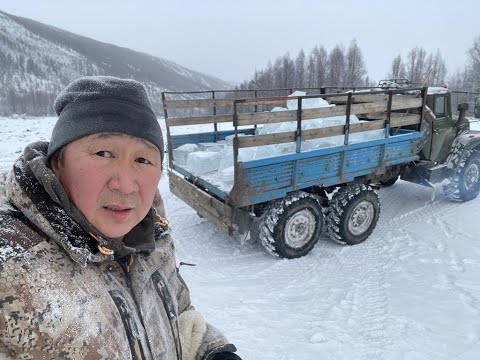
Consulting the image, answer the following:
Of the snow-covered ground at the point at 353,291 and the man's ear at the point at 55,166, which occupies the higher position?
the man's ear at the point at 55,166

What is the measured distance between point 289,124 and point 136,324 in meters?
4.63

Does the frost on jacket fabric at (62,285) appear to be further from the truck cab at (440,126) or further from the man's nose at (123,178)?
the truck cab at (440,126)

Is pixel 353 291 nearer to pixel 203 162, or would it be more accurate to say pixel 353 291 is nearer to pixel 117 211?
pixel 203 162

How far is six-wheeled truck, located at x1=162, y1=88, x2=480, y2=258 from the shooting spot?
4.41 m

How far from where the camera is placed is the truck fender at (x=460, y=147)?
643 cm

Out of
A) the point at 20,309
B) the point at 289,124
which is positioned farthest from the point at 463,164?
the point at 20,309

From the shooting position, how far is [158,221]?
1.43m

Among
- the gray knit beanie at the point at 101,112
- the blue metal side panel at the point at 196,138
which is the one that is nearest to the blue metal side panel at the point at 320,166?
the blue metal side panel at the point at 196,138

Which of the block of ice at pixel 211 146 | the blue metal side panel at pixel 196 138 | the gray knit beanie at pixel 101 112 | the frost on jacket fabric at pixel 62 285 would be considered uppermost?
the gray knit beanie at pixel 101 112

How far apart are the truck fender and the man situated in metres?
6.94

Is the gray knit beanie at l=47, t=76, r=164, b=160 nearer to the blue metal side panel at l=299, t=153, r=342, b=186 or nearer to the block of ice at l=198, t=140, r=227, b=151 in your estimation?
the blue metal side panel at l=299, t=153, r=342, b=186

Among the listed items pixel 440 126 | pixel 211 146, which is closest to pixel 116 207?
pixel 211 146

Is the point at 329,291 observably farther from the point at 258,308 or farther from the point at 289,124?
the point at 289,124

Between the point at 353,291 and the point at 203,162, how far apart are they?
291 cm
